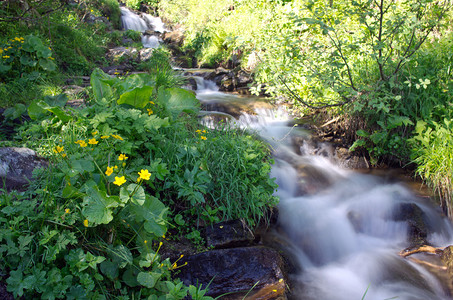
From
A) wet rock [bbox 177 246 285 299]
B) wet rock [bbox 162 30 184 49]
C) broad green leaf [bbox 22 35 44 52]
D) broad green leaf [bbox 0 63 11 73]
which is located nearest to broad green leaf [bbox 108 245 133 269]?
Answer: wet rock [bbox 177 246 285 299]

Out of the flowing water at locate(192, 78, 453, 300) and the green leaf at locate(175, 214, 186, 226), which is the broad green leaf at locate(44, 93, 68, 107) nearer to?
the green leaf at locate(175, 214, 186, 226)

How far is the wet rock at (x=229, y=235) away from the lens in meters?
2.94

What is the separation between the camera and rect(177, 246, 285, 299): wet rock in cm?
251

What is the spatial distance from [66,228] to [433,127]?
474 centimetres

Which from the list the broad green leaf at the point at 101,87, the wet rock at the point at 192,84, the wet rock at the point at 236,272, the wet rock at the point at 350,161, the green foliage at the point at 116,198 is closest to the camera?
the green foliage at the point at 116,198

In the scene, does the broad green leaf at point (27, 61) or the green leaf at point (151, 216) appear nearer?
the green leaf at point (151, 216)

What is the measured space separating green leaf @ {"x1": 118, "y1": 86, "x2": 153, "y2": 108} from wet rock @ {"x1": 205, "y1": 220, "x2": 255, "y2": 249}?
56.2 inches

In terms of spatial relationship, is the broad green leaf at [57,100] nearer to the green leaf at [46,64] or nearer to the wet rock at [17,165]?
the wet rock at [17,165]

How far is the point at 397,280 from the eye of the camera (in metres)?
3.02

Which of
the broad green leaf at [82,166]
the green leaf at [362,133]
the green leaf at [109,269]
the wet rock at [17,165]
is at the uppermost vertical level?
the green leaf at [362,133]

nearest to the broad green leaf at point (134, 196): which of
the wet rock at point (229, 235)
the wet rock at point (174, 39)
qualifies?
the wet rock at point (229, 235)

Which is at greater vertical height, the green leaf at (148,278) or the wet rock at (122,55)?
the wet rock at (122,55)

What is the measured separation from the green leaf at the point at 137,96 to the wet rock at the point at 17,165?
922 mm

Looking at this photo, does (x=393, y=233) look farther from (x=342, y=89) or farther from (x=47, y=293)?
(x=47, y=293)
